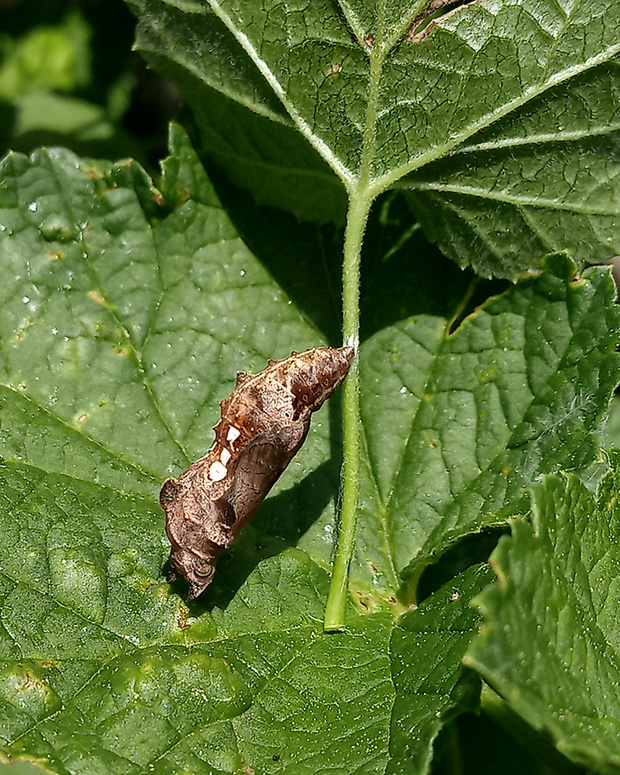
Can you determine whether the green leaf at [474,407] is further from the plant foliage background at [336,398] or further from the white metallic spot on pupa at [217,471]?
the white metallic spot on pupa at [217,471]

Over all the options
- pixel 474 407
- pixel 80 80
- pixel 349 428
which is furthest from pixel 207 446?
pixel 80 80

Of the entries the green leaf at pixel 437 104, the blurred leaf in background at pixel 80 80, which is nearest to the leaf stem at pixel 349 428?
the green leaf at pixel 437 104

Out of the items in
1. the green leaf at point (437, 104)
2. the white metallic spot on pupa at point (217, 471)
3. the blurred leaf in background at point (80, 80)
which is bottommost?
the white metallic spot on pupa at point (217, 471)

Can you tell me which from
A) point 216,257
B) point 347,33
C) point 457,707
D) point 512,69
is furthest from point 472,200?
point 457,707

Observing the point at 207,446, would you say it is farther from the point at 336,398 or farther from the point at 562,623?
the point at 562,623

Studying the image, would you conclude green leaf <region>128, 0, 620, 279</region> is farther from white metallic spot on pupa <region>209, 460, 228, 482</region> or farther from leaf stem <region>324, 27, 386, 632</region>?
white metallic spot on pupa <region>209, 460, 228, 482</region>

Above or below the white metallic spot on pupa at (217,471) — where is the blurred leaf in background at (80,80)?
above
